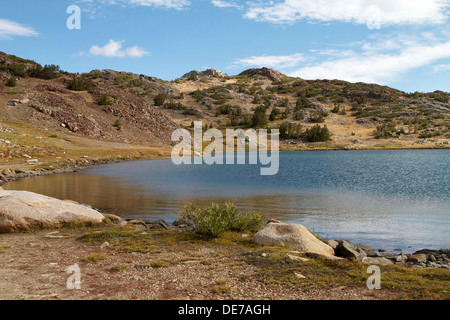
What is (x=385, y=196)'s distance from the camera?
21781 mm

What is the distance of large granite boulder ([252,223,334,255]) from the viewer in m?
10.2

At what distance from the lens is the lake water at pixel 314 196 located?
47.0 feet

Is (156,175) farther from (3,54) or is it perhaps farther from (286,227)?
(3,54)

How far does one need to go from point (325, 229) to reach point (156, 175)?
74.7 feet

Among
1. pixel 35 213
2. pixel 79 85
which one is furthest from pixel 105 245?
pixel 79 85

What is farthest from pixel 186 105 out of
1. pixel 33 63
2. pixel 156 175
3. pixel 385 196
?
pixel 385 196

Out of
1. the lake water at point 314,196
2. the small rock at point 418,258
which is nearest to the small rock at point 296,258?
the small rock at point 418,258

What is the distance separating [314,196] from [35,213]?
53.2 ft

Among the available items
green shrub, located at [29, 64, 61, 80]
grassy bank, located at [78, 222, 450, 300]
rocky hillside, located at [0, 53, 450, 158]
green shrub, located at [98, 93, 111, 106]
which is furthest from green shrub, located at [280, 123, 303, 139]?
grassy bank, located at [78, 222, 450, 300]

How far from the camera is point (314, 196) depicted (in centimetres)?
2219

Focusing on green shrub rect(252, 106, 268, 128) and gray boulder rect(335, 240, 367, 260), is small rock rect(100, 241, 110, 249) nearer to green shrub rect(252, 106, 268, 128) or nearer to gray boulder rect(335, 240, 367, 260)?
gray boulder rect(335, 240, 367, 260)

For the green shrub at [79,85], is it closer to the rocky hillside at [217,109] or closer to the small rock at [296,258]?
the rocky hillside at [217,109]

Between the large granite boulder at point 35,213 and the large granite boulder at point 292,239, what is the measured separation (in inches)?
286

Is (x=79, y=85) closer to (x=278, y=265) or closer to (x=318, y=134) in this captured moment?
(x=318, y=134)
